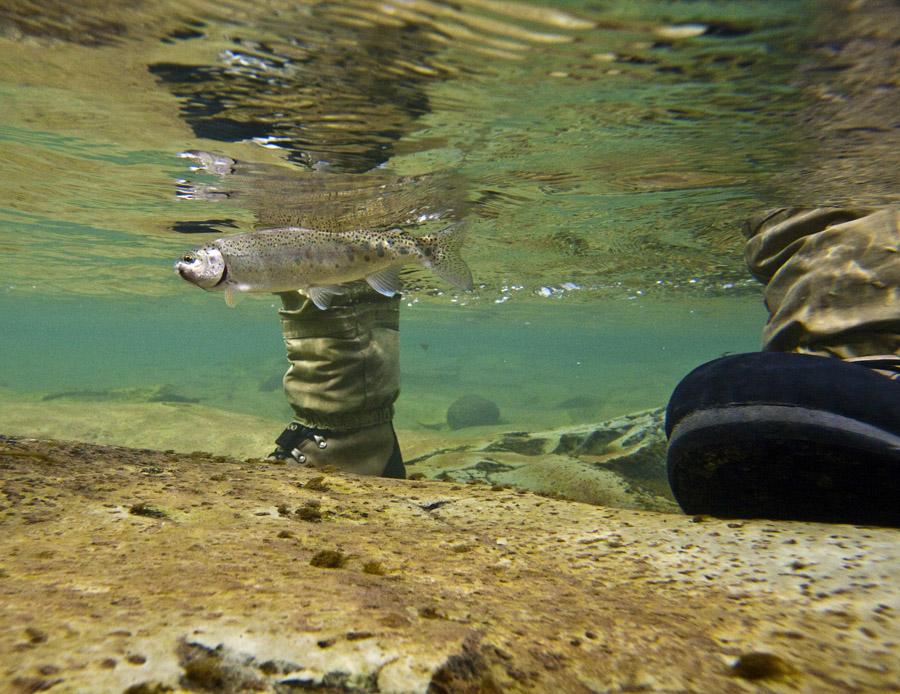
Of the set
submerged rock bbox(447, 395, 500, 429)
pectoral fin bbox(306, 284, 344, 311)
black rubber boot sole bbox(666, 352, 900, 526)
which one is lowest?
submerged rock bbox(447, 395, 500, 429)

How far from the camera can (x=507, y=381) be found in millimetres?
45188

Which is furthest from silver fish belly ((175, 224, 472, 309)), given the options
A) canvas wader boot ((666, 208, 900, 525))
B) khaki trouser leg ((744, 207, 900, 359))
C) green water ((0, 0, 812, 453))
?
canvas wader boot ((666, 208, 900, 525))

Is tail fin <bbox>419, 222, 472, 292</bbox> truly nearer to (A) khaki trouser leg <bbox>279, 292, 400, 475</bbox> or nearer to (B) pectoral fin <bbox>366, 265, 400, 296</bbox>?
(B) pectoral fin <bbox>366, 265, 400, 296</bbox>

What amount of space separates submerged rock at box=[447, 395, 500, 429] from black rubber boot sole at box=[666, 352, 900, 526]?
21.5 m

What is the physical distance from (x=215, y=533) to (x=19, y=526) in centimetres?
79

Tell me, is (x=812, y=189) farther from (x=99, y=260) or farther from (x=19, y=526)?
(x=99, y=260)

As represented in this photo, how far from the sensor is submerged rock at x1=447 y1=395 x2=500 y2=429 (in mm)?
24719

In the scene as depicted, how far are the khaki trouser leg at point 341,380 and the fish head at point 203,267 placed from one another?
2.15 m

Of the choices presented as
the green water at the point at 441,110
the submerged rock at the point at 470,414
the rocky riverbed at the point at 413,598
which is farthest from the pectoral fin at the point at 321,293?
the submerged rock at the point at 470,414

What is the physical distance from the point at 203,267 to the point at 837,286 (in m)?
5.46

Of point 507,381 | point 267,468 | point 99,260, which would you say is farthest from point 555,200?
point 507,381

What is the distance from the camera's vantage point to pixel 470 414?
25.0 metres

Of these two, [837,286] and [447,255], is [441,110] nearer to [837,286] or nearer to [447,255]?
[447,255]

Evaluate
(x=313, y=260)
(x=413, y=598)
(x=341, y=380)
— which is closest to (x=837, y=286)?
(x=413, y=598)
